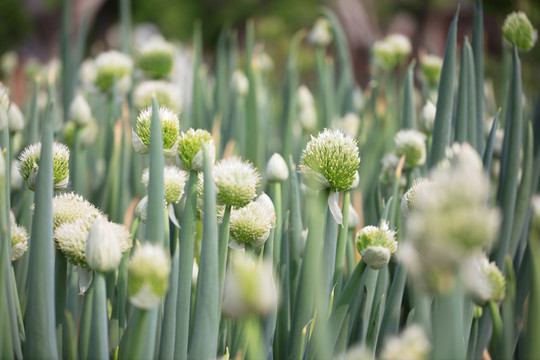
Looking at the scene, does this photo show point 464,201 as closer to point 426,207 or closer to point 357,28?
point 426,207

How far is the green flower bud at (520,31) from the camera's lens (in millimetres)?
827

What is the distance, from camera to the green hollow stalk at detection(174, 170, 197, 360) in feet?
1.65

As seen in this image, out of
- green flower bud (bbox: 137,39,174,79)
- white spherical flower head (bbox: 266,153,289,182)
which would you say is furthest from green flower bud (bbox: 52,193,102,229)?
green flower bud (bbox: 137,39,174,79)

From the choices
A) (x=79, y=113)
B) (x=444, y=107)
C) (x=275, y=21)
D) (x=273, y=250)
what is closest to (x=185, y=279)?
(x=273, y=250)

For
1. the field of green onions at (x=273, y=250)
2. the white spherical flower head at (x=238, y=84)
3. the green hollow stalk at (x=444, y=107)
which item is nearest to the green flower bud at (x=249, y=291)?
the field of green onions at (x=273, y=250)

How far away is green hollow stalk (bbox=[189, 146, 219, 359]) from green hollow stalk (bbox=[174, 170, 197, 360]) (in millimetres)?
34

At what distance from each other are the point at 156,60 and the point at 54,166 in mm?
914

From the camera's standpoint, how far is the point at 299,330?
58 centimetres

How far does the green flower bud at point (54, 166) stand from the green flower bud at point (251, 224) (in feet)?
0.64

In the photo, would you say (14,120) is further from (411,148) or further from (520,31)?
(520,31)

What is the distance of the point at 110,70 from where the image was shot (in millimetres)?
1316

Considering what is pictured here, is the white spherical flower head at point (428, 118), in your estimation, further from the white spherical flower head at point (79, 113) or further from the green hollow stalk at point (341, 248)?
the white spherical flower head at point (79, 113)

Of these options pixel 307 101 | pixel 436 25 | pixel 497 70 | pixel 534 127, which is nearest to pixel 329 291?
pixel 534 127

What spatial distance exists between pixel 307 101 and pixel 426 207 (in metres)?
1.45
